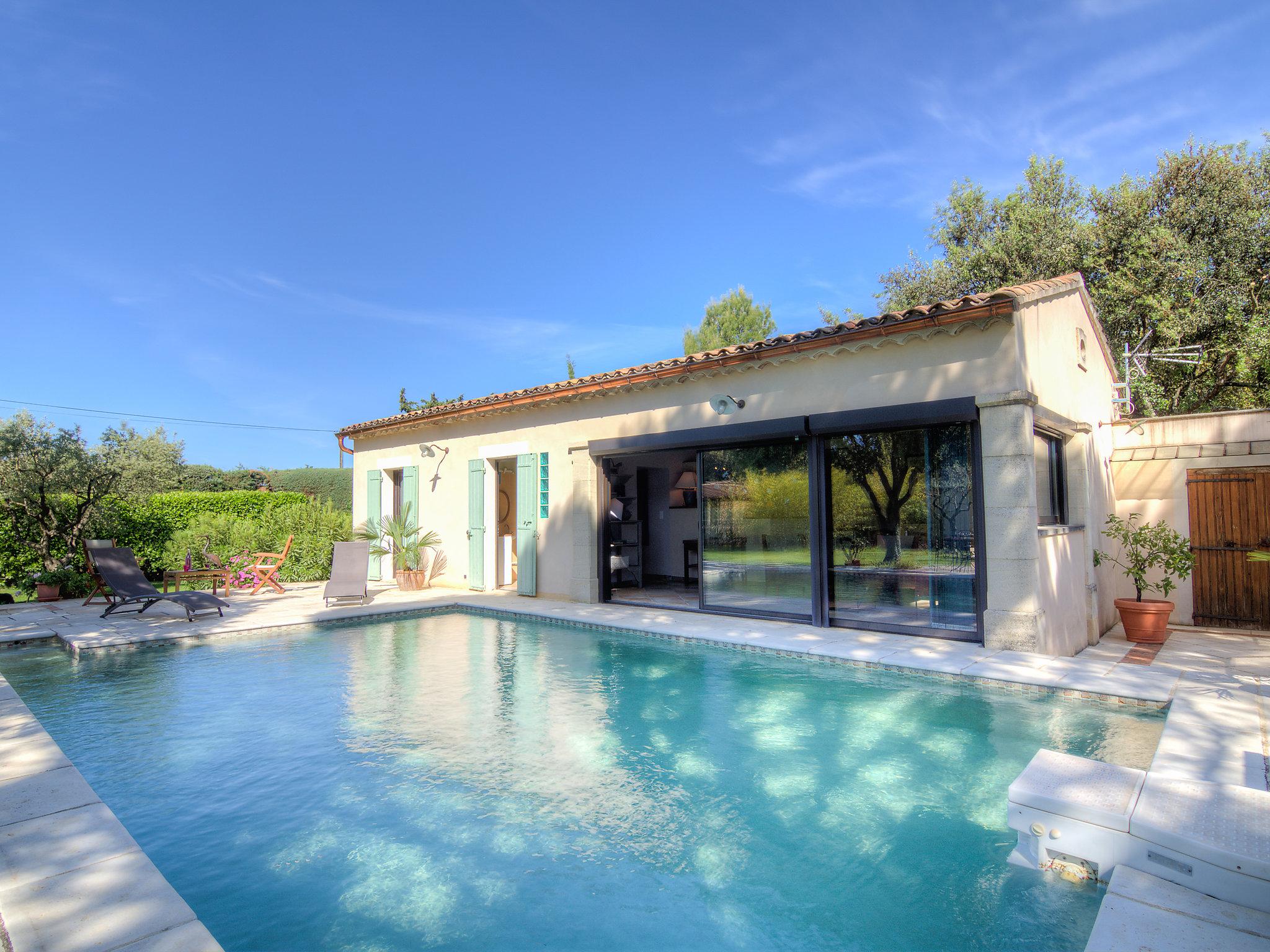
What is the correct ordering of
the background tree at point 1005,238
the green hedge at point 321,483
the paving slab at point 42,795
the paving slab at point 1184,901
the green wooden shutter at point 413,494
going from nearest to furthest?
the paving slab at point 1184,901, the paving slab at point 42,795, the green wooden shutter at point 413,494, the background tree at point 1005,238, the green hedge at point 321,483

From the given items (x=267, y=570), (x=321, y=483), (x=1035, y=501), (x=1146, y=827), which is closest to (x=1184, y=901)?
(x=1146, y=827)

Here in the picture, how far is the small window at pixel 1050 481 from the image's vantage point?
26.1ft

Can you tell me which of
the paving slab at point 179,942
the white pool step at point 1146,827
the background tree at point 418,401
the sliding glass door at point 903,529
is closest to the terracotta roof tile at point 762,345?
the sliding glass door at point 903,529

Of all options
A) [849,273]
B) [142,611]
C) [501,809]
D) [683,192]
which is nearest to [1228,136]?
[849,273]

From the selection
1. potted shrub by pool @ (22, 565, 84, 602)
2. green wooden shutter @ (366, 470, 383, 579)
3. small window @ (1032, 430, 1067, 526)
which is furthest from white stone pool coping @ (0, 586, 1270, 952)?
green wooden shutter @ (366, 470, 383, 579)

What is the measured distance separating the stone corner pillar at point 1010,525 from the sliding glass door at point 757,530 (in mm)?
2232

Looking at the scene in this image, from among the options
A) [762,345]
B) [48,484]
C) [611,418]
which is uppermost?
[762,345]

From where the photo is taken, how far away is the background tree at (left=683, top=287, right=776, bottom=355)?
30938mm

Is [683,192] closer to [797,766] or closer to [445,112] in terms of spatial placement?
[445,112]

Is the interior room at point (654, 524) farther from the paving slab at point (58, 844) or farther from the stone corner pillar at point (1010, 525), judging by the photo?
the paving slab at point (58, 844)

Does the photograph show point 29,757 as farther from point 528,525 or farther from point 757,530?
point 528,525

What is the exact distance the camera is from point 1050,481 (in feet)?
28.2

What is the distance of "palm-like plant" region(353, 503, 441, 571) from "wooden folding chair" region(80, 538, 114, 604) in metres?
4.30

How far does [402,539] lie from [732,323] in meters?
21.3
